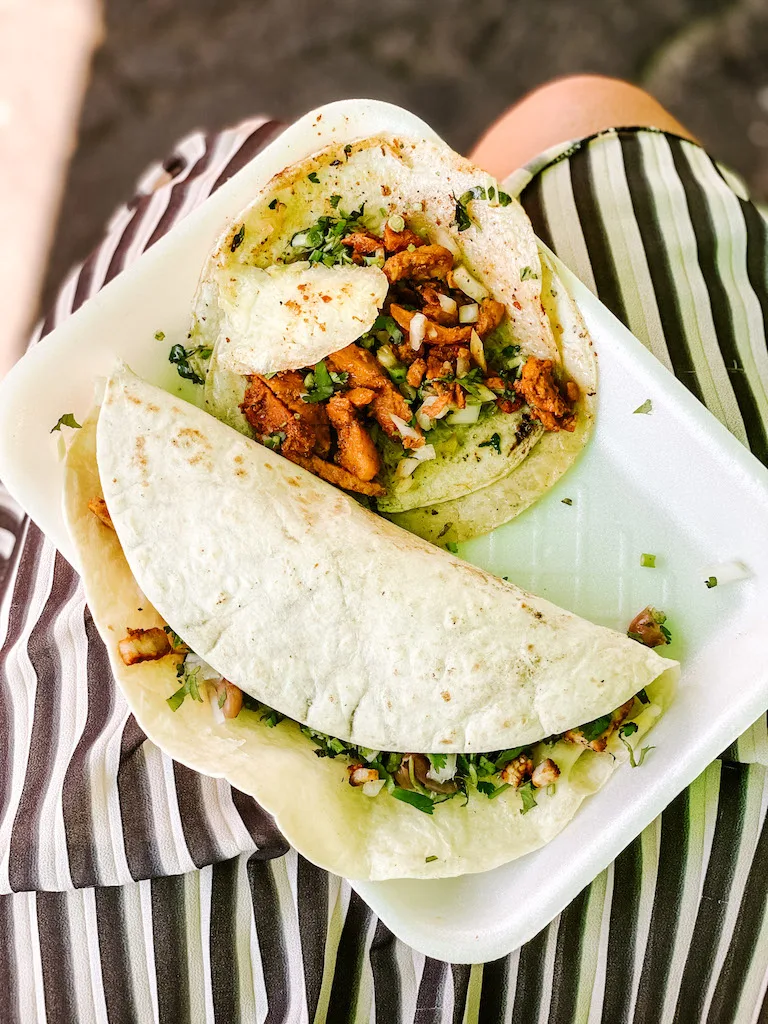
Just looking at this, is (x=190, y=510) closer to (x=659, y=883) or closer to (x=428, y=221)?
(x=428, y=221)

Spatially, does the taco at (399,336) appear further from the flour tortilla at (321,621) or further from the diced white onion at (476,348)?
the flour tortilla at (321,621)

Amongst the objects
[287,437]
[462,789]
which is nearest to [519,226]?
[287,437]

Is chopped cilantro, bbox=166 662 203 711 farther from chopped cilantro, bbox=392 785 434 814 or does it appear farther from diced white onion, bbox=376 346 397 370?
diced white onion, bbox=376 346 397 370

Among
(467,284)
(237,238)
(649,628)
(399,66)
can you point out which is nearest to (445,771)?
(649,628)

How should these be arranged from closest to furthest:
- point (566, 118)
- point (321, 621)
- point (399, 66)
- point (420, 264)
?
point (321, 621)
point (420, 264)
point (566, 118)
point (399, 66)

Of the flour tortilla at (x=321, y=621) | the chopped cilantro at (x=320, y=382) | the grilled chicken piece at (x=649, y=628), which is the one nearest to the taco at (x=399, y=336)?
the chopped cilantro at (x=320, y=382)

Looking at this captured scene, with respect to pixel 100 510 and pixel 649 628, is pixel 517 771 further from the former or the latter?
pixel 100 510
